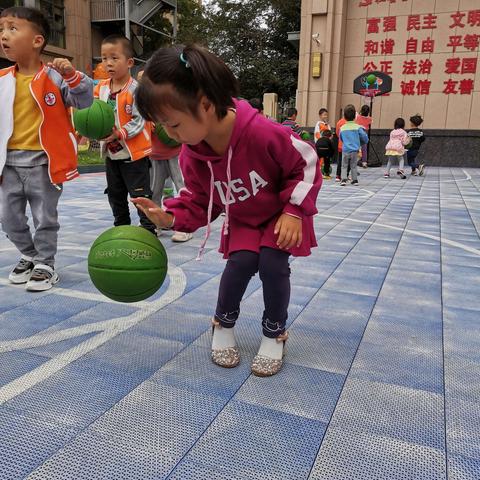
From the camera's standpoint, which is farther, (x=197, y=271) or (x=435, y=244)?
(x=435, y=244)

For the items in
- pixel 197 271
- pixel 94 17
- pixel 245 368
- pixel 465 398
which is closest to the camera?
pixel 465 398

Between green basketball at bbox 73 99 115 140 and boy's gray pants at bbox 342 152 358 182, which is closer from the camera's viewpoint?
green basketball at bbox 73 99 115 140

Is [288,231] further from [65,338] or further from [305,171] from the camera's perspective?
[65,338]

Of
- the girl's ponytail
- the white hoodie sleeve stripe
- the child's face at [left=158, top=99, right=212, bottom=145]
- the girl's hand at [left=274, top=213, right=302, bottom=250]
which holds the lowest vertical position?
the girl's hand at [left=274, top=213, right=302, bottom=250]

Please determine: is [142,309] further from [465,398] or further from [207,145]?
[465,398]

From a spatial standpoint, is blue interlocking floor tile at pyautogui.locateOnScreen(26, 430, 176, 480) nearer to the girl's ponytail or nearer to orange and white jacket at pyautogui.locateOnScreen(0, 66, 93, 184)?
the girl's ponytail

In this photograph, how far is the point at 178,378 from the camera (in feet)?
7.33

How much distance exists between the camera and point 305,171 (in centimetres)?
213

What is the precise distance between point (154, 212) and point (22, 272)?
1825 mm

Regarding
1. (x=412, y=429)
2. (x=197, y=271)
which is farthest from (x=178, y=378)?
(x=197, y=271)

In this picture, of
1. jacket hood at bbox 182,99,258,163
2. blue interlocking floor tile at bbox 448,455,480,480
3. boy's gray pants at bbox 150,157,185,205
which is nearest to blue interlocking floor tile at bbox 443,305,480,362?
blue interlocking floor tile at bbox 448,455,480,480

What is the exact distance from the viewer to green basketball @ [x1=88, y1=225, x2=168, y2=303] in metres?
2.33

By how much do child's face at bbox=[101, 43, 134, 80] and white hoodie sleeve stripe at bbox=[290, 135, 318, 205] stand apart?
2.58 meters

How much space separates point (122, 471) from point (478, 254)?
13.5 ft
